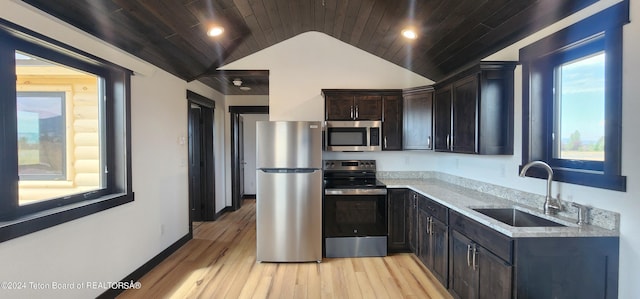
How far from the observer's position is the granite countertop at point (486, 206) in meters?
1.68

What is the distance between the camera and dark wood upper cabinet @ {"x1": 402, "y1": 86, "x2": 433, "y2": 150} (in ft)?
11.5

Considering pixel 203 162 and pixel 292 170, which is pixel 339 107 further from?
pixel 203 162

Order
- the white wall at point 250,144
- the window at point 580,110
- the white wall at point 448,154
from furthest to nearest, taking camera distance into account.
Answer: the white wall at point 250,144, the window at point 580,110, the white wall at point 448,154

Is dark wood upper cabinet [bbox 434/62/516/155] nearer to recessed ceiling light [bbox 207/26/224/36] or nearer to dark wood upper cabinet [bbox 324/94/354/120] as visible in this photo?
dark wood upper cabinet [bbox 324/94/354/120]

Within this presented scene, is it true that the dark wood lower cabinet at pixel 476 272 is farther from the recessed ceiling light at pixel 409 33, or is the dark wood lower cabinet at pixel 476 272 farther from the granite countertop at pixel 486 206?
the recessed ceiling light at pixel 409 33

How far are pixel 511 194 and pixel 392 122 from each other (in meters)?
1.58

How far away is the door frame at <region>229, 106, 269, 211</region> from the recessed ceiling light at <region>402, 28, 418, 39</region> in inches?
126

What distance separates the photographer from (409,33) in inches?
117

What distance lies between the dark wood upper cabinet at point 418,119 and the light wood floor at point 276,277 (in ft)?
4.54

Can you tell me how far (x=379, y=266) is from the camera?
3.19 meters

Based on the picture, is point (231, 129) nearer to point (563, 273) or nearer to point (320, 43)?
point (320, 43)

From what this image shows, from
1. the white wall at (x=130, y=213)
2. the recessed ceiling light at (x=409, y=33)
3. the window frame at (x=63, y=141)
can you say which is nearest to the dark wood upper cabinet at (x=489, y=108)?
the recessed ceiling light at (x=409, y=33)

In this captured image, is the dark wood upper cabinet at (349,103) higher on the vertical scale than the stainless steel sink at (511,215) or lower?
higher

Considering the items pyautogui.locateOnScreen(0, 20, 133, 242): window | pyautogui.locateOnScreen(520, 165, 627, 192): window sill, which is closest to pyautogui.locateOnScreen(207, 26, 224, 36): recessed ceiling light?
pyautogui.locateOnScreen(0, 20, 133, 242): window
